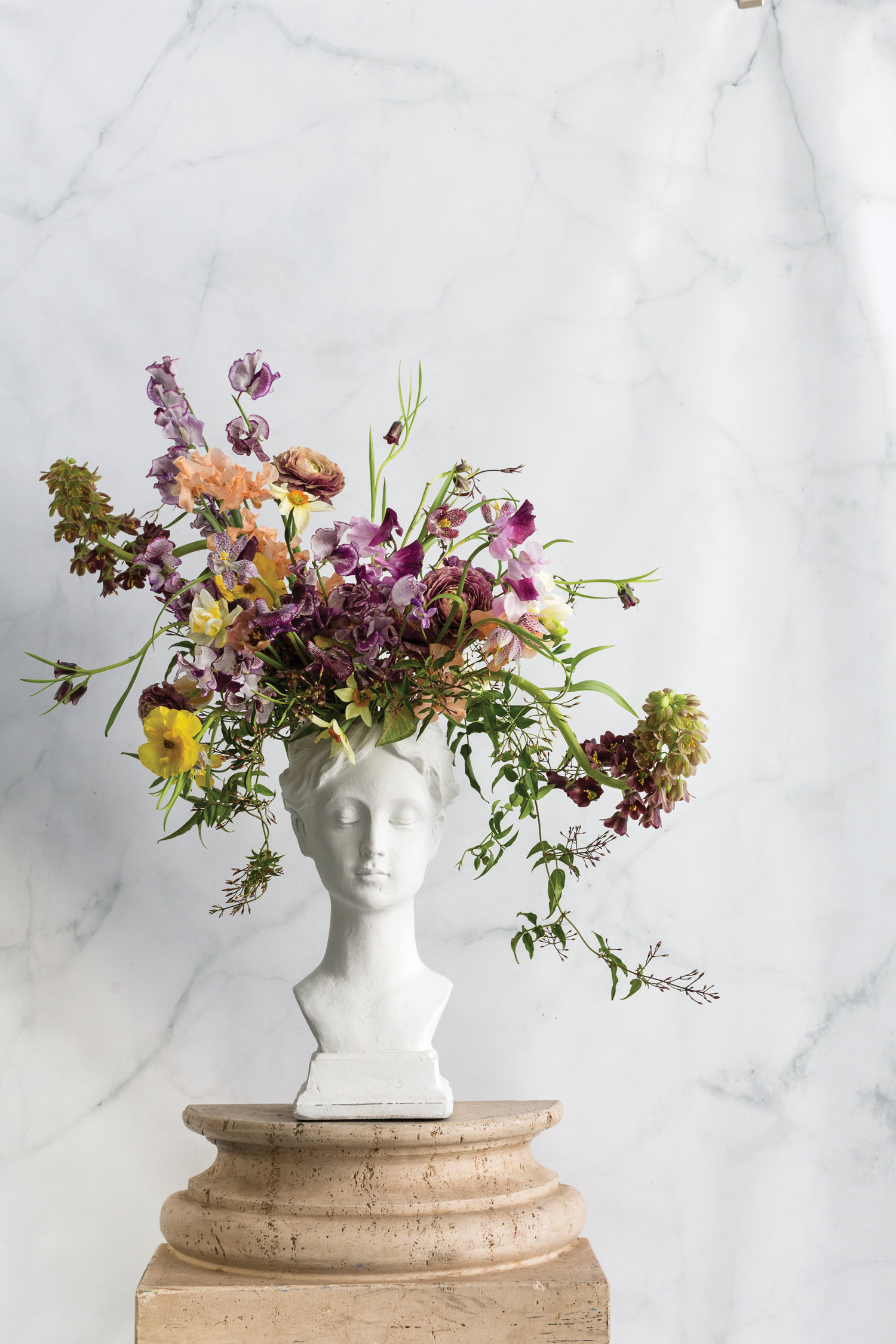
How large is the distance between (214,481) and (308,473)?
83mm

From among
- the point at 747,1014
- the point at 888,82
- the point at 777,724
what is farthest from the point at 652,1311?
the point at 888,82

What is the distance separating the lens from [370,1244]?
99cm

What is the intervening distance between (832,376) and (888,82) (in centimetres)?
41

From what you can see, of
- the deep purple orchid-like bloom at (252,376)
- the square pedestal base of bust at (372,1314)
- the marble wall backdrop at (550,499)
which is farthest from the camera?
the marble wall backdrop at (550,499)

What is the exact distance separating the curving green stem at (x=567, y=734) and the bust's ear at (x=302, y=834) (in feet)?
0.80

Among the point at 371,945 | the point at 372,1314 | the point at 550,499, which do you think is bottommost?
the point at 372,1314

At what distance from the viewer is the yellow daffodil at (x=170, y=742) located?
98 cm

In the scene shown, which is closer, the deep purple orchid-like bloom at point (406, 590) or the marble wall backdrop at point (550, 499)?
the deep purple orchid-like bloom at point (406, 590)

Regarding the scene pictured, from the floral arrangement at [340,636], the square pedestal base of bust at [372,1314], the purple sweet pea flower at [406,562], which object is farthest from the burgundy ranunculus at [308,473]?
the square pedestal base of bust at [372,1314]

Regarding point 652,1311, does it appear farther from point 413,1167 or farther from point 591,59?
point 591,59

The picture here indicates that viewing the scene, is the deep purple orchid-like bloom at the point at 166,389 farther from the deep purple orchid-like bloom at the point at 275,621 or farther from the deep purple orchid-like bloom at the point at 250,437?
the deep purple orchid-like bloom at the point at 275,621

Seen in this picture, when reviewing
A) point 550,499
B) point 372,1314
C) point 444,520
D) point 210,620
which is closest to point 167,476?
point 210,620

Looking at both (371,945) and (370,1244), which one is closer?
(370,1244)

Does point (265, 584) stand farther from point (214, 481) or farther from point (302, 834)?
point (302, 834)
